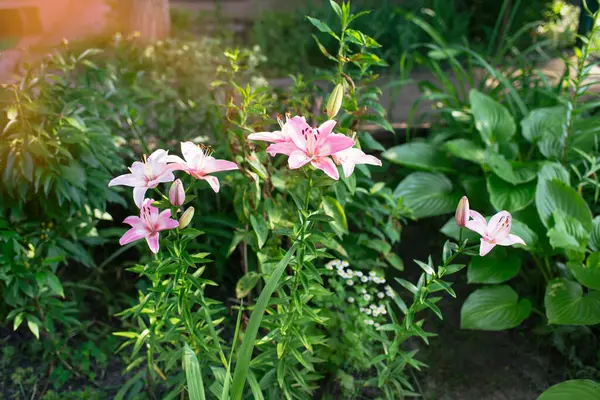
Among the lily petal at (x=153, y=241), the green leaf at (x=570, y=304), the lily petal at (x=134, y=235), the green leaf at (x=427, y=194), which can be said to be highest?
the lily petal at (x=134, y=235)

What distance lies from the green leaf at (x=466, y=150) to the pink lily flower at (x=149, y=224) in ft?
4.77

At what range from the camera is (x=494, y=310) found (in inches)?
85.4

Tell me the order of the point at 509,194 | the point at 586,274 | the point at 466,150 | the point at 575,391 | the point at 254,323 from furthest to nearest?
the point at 466,150 → the point at 509,194 → the point at 586,274 → the point at 575,391 → the point at 254,323

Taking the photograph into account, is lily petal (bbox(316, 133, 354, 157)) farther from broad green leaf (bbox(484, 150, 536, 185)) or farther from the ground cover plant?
broad green leaf (bbox(484, 150, 536, 185))

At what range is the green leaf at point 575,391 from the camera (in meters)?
1.87

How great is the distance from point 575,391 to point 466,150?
999 mm

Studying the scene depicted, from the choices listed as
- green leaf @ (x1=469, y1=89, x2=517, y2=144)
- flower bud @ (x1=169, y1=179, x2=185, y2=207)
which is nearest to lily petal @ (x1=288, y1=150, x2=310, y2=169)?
flower bud @ (x1=169, y1=179, x2=185, y2=207)

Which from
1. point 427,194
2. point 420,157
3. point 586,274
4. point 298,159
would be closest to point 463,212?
point 298,159

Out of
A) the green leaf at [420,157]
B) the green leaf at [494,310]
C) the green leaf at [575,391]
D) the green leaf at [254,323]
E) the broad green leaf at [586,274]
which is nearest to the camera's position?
the green leaf at [254,323]

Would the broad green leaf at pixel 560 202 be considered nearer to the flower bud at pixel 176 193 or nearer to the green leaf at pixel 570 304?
the green leaf at pixel 570 304

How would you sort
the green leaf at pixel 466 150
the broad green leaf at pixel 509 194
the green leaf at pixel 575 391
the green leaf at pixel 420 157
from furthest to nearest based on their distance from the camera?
1. the green leaf at pixel 420 157
2. the green leaf at pixel 466 150
3. the broad green leaf at pixel 509 194
4. the green leaf at pixel 575 391

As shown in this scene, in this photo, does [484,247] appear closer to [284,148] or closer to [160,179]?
[284,148]

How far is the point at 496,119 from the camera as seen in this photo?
260 cm

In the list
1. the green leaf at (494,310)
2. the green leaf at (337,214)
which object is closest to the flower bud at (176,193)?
the green leaf at (337,214)
